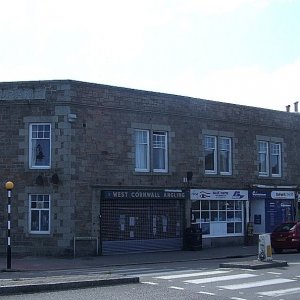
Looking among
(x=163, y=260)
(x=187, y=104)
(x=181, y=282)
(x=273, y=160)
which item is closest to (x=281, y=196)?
(x=273, y=160)

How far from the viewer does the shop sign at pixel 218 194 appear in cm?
2900

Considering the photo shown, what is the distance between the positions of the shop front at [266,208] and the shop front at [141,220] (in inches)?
220

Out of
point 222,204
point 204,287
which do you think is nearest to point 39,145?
point 222,204

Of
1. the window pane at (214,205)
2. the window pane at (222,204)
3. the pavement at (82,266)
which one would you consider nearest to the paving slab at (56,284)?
→ the pavement at (82,266)

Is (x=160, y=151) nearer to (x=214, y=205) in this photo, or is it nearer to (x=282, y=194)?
(x=214, y=205)

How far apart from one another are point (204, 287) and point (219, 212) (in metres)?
16.3

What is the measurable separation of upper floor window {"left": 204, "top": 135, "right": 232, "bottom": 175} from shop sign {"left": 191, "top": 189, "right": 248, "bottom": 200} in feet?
3.53

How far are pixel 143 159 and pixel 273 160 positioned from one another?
9.72 m

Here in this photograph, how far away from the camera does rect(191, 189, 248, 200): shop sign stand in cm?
2900

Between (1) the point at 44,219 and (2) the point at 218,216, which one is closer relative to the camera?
(1) the point at 44,219

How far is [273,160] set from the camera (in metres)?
33.6

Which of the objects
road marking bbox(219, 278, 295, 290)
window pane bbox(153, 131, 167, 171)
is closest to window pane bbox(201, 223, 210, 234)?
window pane bbox(153, 131, 167, 171)

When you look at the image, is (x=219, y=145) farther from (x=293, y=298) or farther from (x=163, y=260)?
(x=293, y=298)

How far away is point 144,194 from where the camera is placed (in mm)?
26891
